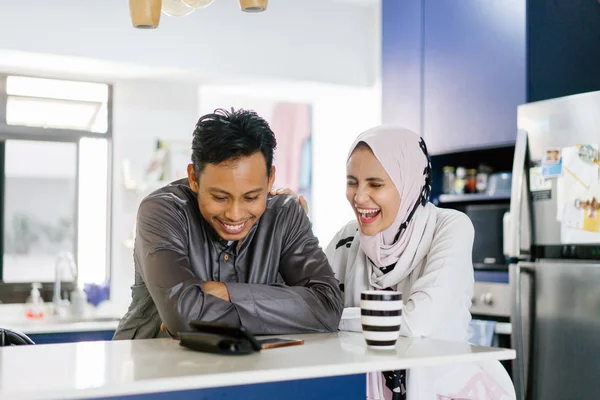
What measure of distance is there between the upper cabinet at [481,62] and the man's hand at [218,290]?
2.35 m

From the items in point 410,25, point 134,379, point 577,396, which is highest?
point 410,25

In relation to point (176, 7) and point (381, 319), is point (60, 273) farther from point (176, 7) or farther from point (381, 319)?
point (381, 319)

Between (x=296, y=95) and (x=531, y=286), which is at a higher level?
(x=296, y=95)

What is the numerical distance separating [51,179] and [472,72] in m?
2.87

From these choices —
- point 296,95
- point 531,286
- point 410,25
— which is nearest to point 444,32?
point 410,25

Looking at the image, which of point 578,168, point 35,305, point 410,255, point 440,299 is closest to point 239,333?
point 440,299

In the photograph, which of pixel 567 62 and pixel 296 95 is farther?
pixel 296 95

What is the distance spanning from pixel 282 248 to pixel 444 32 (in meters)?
2.56

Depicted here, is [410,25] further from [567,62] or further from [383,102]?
[567,62]

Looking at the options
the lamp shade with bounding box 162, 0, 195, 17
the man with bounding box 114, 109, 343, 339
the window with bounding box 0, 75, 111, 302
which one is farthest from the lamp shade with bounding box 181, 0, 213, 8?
the window with bounding box 0, 75, 111, 302

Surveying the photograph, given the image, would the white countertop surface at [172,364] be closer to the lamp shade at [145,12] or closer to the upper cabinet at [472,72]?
the lamp shade at [145,12]

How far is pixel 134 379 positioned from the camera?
4.05 ft

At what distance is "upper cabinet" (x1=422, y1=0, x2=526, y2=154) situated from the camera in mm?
3783

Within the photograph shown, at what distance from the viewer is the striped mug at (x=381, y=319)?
1.58m
